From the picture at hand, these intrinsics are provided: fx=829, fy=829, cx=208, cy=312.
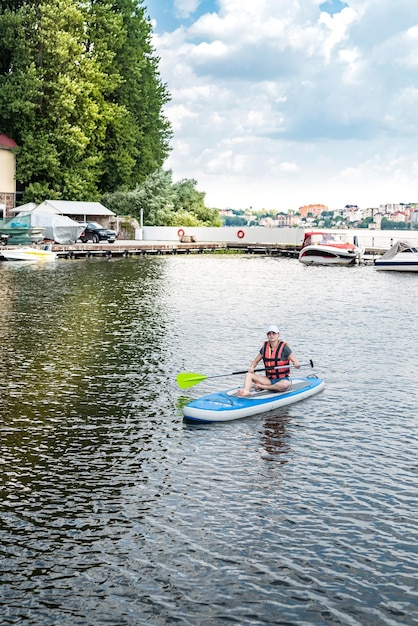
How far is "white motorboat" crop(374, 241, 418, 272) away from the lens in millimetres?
67188

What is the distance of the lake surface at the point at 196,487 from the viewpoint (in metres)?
10.8

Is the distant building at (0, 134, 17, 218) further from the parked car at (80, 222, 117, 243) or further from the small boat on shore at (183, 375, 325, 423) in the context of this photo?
the small boat on shore at (183, 375, 325, 423)

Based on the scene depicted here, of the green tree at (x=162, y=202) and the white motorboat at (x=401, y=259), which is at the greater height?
the green tree at (x=162, y=202)

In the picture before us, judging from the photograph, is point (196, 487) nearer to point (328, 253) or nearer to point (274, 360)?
point (274, 360)

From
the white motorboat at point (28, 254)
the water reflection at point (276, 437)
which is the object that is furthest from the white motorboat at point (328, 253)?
the water reflection at point (276, 437)

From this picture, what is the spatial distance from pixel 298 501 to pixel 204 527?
78.7 inches

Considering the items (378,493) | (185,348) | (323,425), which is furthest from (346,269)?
(378,493)

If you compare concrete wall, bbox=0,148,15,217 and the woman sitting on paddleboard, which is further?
concrete wall, bbox=0,148,15,217

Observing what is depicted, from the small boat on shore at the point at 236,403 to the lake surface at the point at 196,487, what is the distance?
25 centimetres

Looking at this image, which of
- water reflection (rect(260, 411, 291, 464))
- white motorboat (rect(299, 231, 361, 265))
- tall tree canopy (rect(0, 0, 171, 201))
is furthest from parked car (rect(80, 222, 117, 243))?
water reflection (rect(260, 411, 291, 464))

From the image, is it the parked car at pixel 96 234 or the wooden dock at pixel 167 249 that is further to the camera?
the parked car at pixel 96 234

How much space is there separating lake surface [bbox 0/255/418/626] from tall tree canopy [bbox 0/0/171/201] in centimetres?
4936

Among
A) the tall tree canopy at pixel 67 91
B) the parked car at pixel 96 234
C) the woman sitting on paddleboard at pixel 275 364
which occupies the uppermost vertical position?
the tall tree canopy at pixel 67 91

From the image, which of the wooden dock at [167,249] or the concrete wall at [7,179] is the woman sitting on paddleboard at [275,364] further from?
the concrete wall at [7,179]
